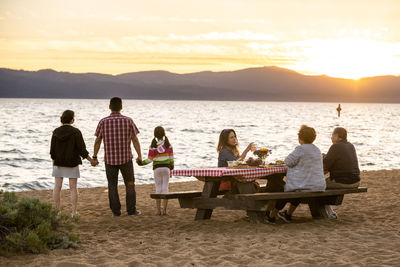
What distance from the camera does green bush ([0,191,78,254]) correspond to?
6.48 meters

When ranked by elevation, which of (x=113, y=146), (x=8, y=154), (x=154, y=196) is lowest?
(x=8, y=154)

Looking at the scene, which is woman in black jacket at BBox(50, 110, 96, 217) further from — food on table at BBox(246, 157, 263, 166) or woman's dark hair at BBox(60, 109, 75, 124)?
food on table at BBox(246, 157, 263, 166)

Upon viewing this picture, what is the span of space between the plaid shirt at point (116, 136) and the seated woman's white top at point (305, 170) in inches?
107

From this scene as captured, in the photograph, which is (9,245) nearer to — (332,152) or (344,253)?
(344,253)

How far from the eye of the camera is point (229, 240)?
24.1ft

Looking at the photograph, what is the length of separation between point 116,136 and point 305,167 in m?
3.16

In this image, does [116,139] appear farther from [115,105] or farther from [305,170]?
[305,170]

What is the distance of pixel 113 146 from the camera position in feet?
29.9

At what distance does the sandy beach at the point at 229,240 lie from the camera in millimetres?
6273

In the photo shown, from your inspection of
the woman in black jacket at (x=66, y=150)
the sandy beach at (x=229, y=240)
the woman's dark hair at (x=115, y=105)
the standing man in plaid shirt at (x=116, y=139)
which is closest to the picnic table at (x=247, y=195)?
the sandy beach at (x=229, y=240)

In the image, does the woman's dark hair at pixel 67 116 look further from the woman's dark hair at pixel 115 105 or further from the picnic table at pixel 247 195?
the picnic table at pixel 247 195

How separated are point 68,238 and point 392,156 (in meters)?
26.4

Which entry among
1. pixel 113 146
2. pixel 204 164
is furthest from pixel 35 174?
pixel 113 146

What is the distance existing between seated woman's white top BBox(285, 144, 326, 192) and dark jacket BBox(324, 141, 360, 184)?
1.58 ft
